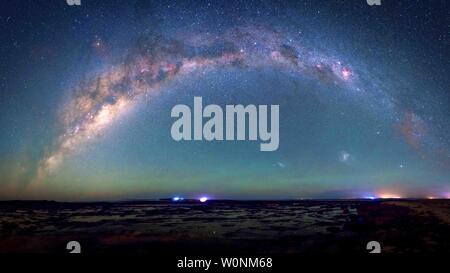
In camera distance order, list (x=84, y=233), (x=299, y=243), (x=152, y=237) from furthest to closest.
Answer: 1. (x=84, y=233)
2. (x=152, y=237)
3. (x=299, y=243)

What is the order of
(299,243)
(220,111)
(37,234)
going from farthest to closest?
(37,234) → (299,243) → (220,111)
